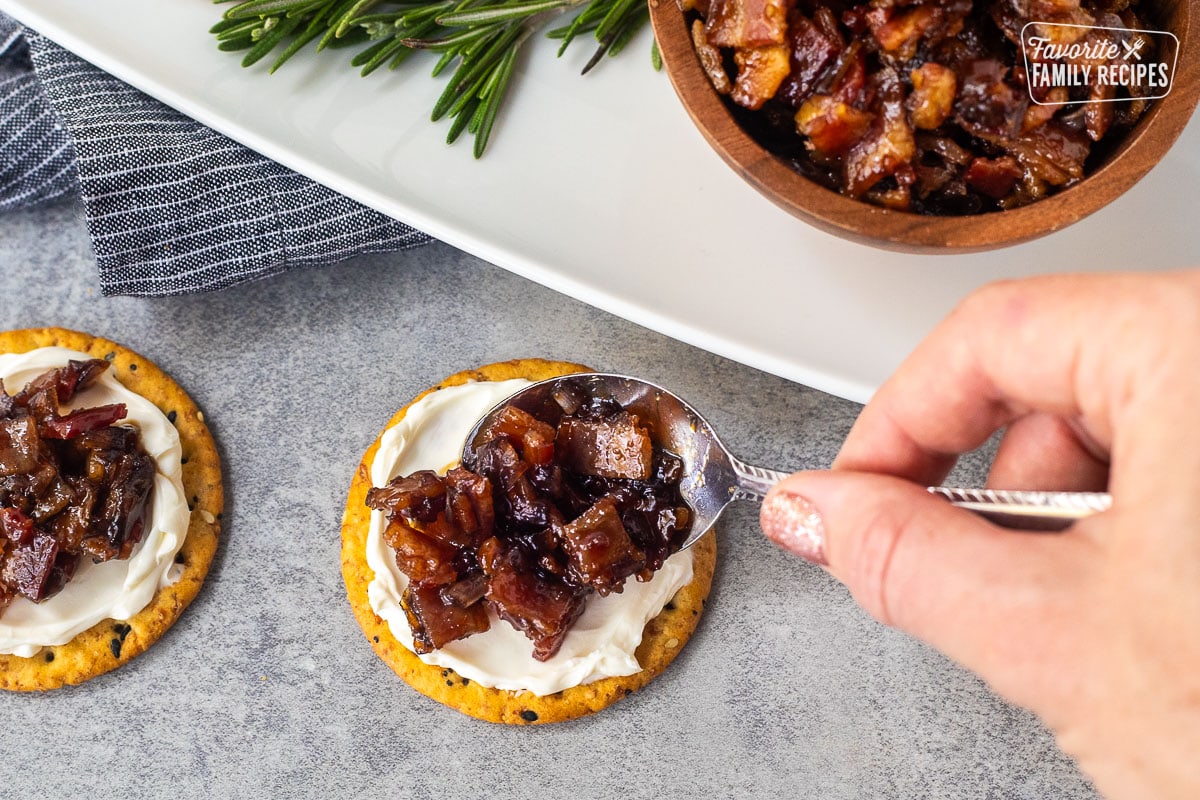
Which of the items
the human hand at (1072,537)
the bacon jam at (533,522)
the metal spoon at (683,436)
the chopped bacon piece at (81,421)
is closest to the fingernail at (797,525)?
the human hand at (1072,537)

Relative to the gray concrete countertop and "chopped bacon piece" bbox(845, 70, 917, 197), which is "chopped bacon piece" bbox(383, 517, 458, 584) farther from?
"chopped bacon piece" bbox(845, 70, 917, 197)

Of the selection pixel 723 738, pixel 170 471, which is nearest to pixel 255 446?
pixel 170 471

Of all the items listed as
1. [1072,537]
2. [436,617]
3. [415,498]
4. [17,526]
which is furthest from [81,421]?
[1072,537]

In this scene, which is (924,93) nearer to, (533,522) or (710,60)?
(710,60)

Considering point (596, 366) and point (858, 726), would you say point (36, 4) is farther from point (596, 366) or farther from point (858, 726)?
point (858, 726)

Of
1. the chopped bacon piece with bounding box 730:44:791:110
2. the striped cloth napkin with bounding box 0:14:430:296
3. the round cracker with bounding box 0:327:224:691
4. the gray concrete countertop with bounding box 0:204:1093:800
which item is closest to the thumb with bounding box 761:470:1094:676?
the chopped bacon piece with bounding box 730:44:791:110

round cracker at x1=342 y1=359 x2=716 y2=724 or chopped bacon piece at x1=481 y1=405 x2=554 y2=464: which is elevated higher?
chopped bacon piece at x1=481 y1=405 x2=554 y2=464
